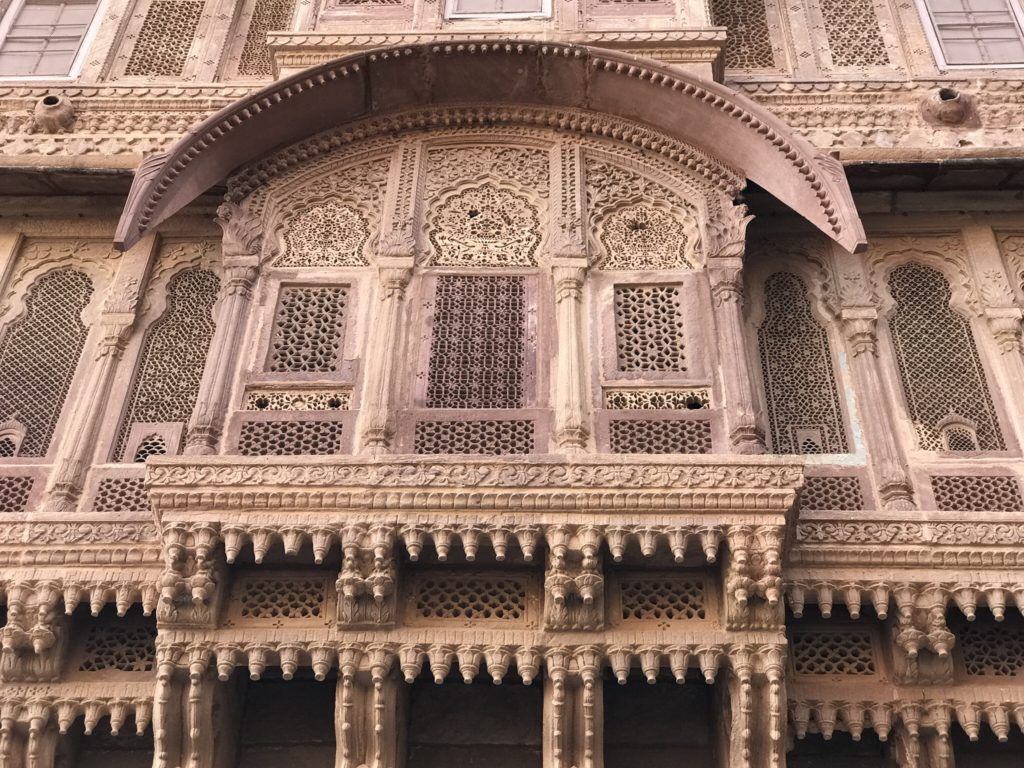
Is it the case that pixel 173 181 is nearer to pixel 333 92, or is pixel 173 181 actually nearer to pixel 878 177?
pixel 333 92

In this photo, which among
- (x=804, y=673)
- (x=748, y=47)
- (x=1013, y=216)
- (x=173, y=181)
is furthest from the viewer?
(x=748, y=47)

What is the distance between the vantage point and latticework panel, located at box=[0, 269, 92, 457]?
7.56m

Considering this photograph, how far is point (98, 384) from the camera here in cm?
757

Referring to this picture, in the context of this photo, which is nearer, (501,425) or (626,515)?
(626,515)

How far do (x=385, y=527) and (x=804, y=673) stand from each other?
2.37 metres

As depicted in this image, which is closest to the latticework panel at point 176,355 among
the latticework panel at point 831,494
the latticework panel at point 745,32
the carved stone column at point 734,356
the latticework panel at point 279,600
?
the latticework panel at point 279,600

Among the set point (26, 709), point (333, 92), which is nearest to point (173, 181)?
point (333, 92)

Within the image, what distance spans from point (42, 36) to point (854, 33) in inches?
252

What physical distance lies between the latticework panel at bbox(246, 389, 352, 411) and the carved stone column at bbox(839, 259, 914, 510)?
3035mm

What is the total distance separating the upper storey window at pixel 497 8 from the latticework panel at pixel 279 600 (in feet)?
14.7

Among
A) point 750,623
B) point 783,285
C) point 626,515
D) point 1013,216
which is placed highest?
point 1013,216

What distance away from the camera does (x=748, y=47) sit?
31.6 feet

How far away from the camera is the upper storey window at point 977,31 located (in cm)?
935

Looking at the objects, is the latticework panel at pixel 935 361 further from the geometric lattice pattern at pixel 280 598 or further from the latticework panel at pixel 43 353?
the latticework panel at pixel 43 353
